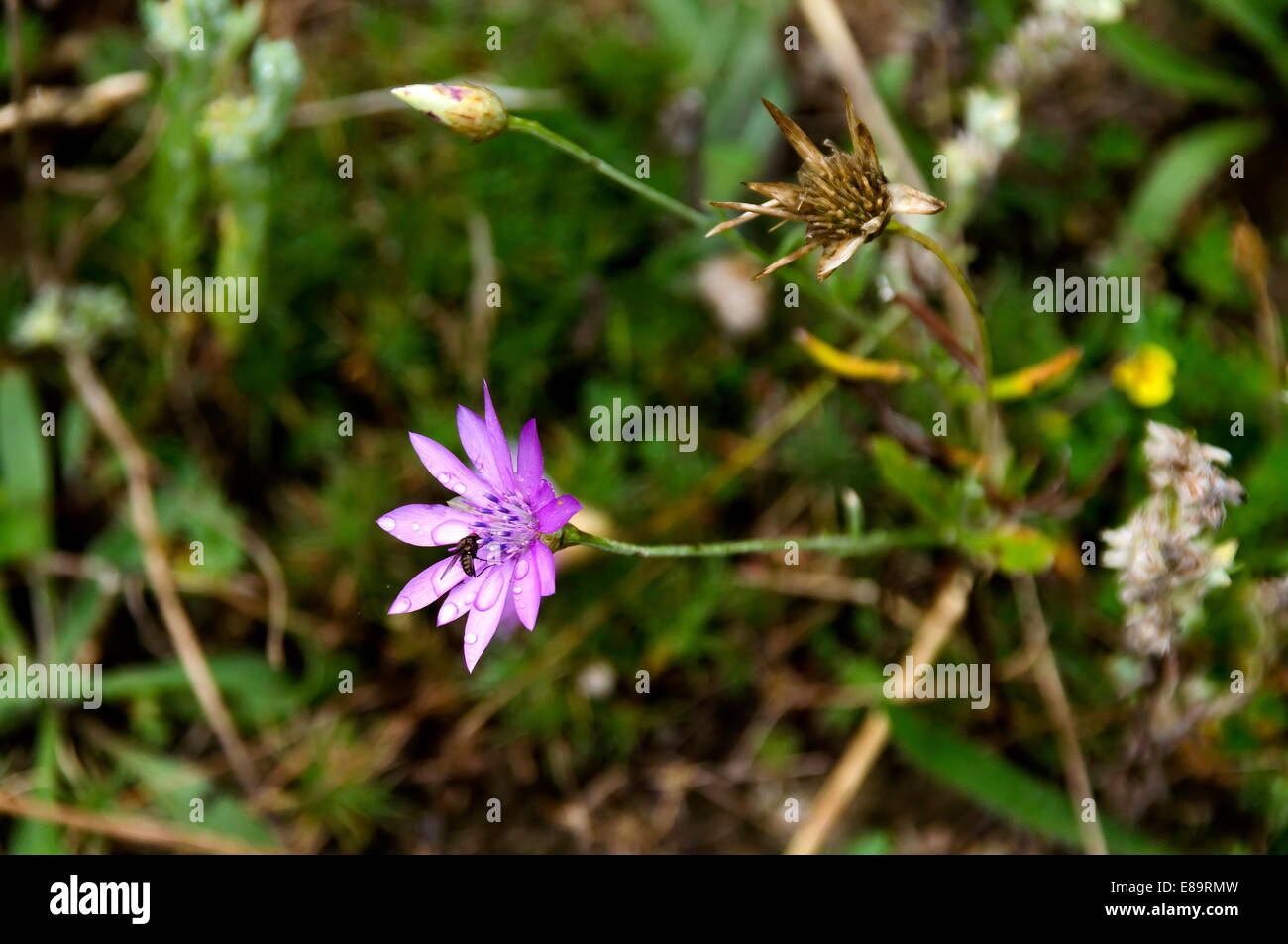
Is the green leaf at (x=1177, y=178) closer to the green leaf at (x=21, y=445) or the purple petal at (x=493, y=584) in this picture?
the purple petal at (x=493, y=584)

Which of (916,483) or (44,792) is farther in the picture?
(44,792)

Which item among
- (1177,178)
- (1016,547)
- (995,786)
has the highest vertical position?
(1177,178)

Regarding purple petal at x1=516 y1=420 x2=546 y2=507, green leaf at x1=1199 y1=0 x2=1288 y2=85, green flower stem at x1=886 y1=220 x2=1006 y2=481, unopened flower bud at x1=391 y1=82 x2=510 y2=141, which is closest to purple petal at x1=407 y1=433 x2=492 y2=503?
purple petal at x1=516 y1=420 x2=546 y2=507

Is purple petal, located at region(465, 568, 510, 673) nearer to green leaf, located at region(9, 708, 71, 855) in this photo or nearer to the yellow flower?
the yellow flower

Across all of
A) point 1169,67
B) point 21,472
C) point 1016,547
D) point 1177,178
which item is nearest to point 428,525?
point 1016,547

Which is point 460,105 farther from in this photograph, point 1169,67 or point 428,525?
point 1169,67
